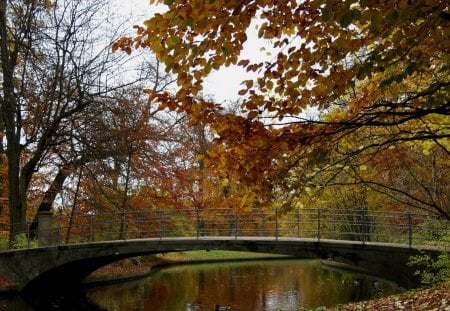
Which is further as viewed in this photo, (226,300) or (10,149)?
(10,149)

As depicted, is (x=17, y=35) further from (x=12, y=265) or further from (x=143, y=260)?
(x=143, y=260)

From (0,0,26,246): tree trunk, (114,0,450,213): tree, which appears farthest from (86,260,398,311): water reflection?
(114,0,450,213): tree

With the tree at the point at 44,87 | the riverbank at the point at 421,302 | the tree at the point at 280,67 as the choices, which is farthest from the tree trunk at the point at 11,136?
the tree at the point at 280,67

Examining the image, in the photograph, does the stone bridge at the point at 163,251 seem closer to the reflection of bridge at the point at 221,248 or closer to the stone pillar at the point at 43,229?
the reflection of bridge at the point at 221,248

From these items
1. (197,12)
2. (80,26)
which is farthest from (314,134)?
(80,26)

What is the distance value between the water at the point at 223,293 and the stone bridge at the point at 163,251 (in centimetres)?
104

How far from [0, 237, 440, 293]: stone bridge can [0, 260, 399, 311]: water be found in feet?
3.40

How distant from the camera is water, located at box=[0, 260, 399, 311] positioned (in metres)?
15.3

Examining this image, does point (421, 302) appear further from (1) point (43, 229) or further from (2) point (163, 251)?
(1) point (43, 229)

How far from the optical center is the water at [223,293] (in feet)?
50.3

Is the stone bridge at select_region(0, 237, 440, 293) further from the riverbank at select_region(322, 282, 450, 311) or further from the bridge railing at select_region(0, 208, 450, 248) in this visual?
the riverbank at select_region(322, 282, 450, 311)

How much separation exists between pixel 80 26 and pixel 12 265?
8.05 m

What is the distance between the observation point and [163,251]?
57.2 ft

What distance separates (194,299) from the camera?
16609 mm
